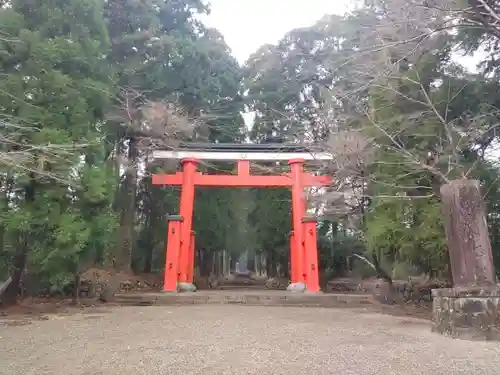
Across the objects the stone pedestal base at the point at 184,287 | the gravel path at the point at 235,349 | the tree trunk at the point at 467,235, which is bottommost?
the gravel path at the point at 235,349

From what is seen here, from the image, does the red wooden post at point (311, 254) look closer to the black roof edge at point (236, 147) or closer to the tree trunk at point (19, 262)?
the black roof edge at point (236, 147)

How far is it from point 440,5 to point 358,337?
163 inches

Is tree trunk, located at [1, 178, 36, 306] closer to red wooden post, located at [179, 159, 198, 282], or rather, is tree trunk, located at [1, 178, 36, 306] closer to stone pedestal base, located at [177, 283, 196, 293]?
stone pedestal base, located at [177, 283, 196, 293]

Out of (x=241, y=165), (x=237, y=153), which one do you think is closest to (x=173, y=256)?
(x=241, y=165)

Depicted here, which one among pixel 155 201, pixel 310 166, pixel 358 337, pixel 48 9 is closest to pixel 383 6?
pixel 358 337

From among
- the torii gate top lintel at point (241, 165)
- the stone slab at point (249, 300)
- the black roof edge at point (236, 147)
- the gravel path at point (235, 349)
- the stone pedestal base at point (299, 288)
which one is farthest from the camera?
the black roof edge at point (236, 147)

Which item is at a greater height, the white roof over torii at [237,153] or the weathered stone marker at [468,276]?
the white roof over torii at [237,153]

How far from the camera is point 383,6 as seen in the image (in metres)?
6.14

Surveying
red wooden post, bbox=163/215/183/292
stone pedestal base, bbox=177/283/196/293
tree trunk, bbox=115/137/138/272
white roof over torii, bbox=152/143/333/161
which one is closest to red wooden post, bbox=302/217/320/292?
white roof over torii, bbox=152/143/333/161

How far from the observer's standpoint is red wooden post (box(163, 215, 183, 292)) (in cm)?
1164

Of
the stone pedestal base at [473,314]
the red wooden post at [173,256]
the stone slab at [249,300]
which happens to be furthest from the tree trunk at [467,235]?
the red wooden post at [173,256]

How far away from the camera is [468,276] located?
5.25 meters

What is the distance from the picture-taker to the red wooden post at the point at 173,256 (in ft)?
38.2

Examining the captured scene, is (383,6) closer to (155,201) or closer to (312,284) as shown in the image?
(312,284)
